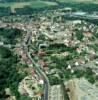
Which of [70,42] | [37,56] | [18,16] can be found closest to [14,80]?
[37,56]

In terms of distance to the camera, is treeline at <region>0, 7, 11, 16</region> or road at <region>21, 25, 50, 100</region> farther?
treeline at <region>0, 7, 11, 16</region>

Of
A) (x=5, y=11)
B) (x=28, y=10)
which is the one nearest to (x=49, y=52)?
(x=5, y=11)

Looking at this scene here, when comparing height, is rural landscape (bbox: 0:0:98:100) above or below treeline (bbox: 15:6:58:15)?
above

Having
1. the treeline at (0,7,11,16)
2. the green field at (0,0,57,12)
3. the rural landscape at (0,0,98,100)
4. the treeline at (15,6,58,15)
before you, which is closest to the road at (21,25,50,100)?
the rural landscape at (0,0,98,100)

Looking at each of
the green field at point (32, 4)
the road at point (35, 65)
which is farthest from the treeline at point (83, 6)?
the road at point (35, 65)

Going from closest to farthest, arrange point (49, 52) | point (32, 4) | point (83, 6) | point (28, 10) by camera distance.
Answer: point (49, 52), point (28, 10), point (83, 6), point (32, 4)

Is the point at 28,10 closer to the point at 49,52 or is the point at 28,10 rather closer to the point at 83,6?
the point at 83,6

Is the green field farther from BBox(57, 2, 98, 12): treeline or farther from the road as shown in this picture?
the road

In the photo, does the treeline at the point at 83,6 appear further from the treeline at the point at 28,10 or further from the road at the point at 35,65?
the road at the point at 35,65

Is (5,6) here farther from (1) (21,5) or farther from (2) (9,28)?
(2) (9,28)
